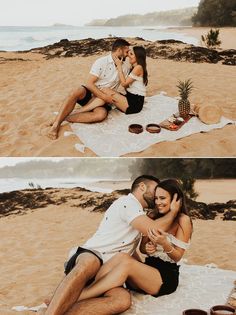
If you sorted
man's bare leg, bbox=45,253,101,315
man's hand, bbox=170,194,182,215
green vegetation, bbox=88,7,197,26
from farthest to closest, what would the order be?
1. green vegetation, bbox=88,7,197,26
2. man's hand, bbox=170,194,182,215
3. man's bare leg, bbox=45,253,101,315

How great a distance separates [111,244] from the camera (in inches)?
139

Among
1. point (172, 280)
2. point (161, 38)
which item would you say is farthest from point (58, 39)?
point (172, 280)

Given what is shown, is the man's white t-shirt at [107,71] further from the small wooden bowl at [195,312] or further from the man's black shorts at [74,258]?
the small wooden bowl at [195,312]

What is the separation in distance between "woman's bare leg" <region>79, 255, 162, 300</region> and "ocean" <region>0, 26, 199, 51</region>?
8.78 feet

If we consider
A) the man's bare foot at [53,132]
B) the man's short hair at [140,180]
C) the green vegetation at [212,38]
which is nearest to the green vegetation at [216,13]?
the green vegetation at [212,38]

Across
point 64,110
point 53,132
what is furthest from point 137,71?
point 53,132

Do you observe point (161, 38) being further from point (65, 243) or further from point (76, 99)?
point (65, 243)

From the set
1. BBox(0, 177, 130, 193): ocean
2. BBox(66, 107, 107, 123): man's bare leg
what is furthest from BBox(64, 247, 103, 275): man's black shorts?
BBox(0, 177, 130, 193): ocean

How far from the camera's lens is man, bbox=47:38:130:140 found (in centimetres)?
423

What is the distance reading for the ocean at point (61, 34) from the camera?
5.30 m

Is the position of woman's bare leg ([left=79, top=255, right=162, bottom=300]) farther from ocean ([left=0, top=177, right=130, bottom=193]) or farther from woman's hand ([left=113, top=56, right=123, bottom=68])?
ocean ([left=0, top=177, right=130, bottom=193])

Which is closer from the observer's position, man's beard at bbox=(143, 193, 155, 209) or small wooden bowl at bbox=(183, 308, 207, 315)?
small wooden bowl at bbox=(183, 308, 207, 315)

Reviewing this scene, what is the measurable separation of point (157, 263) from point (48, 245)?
1743mm

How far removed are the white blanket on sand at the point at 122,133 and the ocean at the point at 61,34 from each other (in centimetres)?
115
